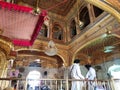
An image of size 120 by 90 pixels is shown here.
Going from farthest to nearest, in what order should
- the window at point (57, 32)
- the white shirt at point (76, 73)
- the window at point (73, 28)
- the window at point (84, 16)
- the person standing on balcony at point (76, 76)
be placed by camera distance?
the window at point (57, 32) → the window at point (73, 28) → the window at point (84, 16) → the white shirt at point (76, 73) → the person standing on balcony at point (76, 76)

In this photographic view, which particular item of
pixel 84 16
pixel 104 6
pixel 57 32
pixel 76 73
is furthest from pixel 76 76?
pixel 57 32

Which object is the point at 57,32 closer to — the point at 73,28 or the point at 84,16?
the point at 73,28

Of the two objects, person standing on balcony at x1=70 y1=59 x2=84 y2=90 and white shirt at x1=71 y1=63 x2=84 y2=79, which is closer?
person standing on balcony at x1=70 y1=59 x2=84 y2=90

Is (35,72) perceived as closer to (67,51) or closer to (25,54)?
(25,54)

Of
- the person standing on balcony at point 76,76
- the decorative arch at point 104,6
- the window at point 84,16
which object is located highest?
the window at point 84,16

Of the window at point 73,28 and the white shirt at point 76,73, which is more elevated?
the window at point 73,28

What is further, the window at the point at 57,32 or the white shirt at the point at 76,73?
the window at the point at 57,32

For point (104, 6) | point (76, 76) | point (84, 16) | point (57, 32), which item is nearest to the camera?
point (104, 6)

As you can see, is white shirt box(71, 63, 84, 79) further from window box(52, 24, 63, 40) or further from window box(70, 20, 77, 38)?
window box(52, 24, 63, 40)

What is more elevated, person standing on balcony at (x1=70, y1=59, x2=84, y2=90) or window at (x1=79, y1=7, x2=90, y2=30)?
window at (x1=79, y1=7, x2=90, y2=30)

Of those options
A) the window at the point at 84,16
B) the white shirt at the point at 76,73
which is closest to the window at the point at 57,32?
the window at the point at 84,16

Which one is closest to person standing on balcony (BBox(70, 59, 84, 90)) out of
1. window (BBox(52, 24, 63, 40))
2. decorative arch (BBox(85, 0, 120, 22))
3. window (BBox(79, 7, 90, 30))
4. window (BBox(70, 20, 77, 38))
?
decorative arch (BBox(85, 0, 120, 22))

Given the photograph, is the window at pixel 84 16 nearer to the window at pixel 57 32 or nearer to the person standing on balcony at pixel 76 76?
the window at pixel 57 32

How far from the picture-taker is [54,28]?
10758 millimetres
